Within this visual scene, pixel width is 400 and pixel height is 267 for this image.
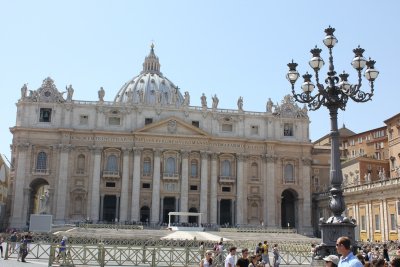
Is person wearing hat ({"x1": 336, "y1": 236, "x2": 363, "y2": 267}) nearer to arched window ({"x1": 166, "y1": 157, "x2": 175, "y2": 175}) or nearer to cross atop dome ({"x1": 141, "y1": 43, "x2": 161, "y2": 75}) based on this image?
arched window ({"x1": 166, "y1": 157, "x2": 175, "y2": 175})

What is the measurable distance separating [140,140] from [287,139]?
20.7 m

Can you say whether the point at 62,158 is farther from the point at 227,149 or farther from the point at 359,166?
the point at 359,166

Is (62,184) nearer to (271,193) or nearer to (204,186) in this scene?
(204,186)

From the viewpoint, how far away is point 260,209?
67.4 metres

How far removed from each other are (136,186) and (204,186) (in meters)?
9.01

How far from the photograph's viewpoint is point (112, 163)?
6538 cm

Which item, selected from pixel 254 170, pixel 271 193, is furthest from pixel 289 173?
pixel 254 170

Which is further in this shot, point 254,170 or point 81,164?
point 254,170

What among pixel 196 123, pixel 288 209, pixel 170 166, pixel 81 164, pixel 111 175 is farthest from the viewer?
pixel 288 209

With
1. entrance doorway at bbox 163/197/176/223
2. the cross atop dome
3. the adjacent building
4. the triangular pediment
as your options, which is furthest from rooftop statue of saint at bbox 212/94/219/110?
the cross atop dome

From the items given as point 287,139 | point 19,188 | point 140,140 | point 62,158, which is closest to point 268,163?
point 287,139

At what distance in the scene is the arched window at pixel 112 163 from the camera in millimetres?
65062

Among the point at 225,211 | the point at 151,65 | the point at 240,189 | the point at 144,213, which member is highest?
the point at 151,65

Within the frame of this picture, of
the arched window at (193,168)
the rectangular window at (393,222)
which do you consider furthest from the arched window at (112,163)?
the rectangular window at (393,222)
